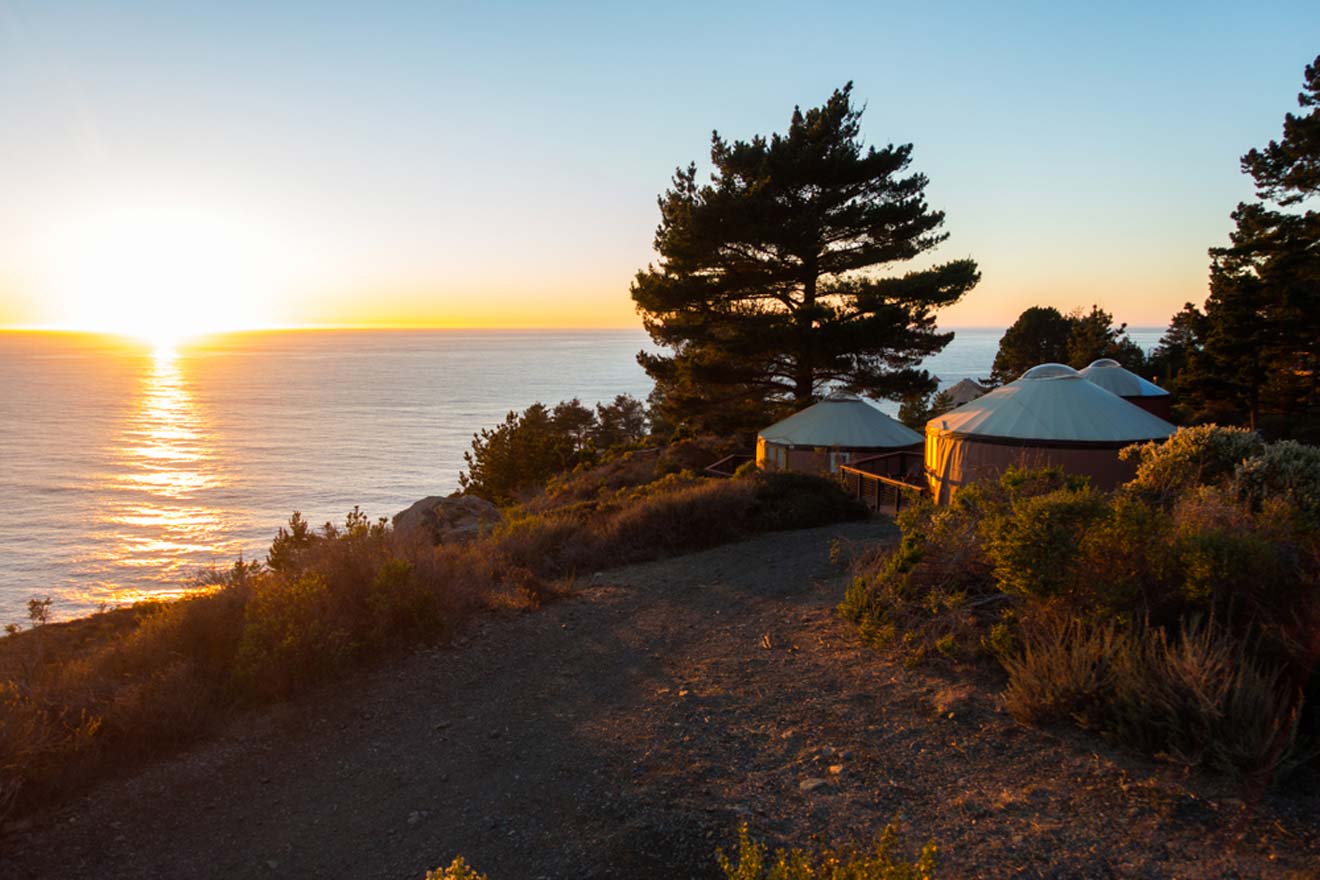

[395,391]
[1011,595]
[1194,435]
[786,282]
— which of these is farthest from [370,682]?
[395,391]

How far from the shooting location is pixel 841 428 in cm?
1836

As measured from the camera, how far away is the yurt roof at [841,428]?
18.3m

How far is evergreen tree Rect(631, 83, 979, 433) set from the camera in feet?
65.1

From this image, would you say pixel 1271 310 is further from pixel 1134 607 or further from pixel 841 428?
pixel 1134 607

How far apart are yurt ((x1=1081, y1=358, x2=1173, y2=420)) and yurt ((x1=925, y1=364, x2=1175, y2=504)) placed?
8585 mm

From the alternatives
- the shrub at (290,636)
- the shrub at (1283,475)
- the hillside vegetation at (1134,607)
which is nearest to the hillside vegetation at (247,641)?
the shrub at (290,636)

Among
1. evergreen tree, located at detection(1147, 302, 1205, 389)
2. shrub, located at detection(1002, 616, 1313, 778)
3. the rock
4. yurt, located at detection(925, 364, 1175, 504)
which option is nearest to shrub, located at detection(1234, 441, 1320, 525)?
shrub, located at detection(1002, 616, 1313, 778)

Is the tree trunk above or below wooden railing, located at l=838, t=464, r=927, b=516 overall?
above

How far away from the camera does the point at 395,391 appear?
9506cm

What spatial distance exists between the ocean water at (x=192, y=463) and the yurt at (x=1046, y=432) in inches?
510

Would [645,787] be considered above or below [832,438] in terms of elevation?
below

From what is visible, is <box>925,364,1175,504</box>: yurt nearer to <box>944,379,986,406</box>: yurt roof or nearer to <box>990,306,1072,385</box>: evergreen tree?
<box>944,379,986,406</box>: yurt roof

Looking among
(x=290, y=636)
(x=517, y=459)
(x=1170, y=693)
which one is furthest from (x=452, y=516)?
(x=1170, y=693)

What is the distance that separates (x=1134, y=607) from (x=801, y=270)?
17.4m
